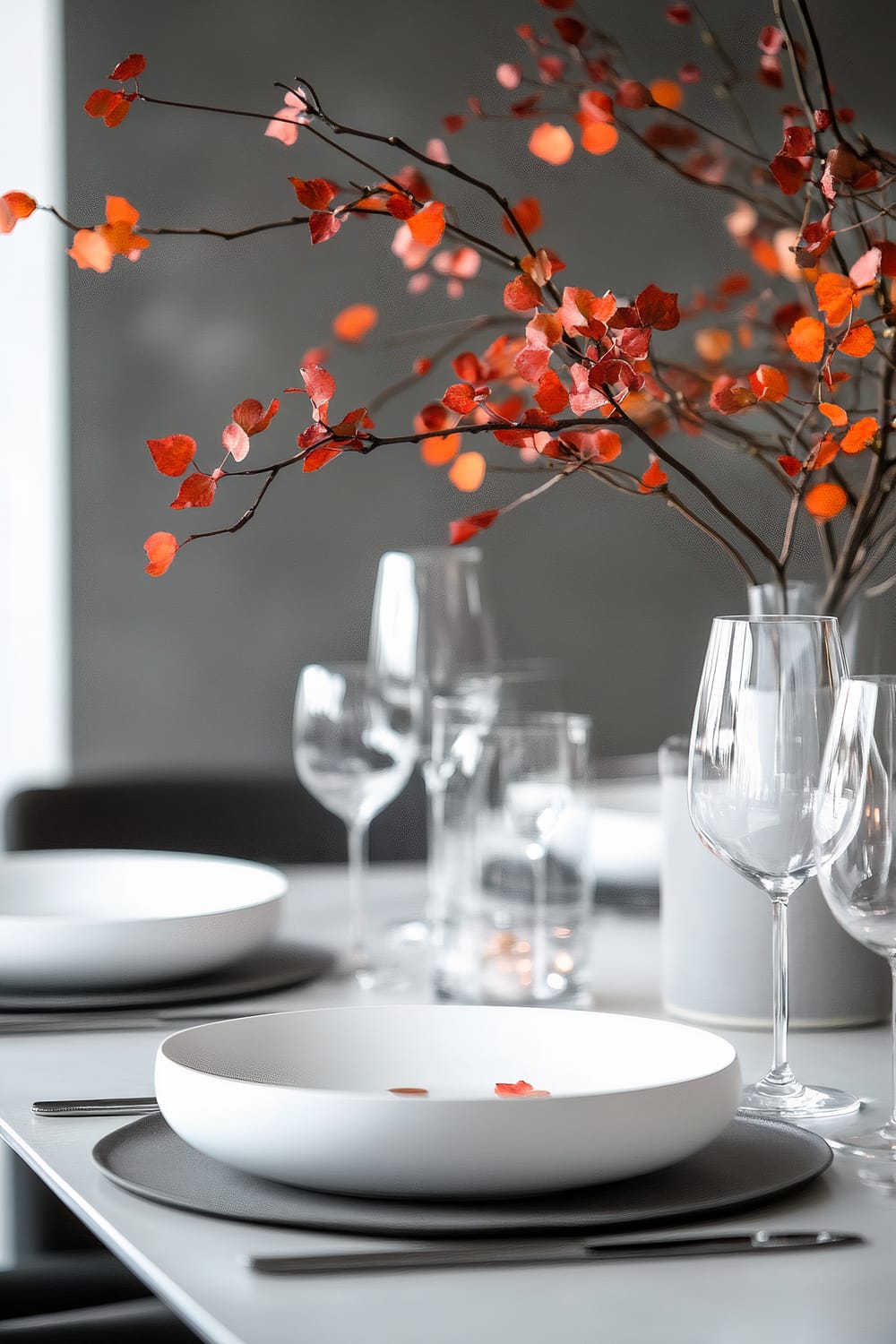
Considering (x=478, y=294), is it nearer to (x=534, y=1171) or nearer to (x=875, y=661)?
(x=875, y=661)

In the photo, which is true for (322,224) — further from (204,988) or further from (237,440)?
(204,988)

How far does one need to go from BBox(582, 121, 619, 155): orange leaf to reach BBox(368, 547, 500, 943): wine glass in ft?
1.66

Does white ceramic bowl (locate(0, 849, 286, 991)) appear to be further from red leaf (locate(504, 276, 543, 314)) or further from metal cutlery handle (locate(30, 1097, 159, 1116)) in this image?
red leaf (locate(504, 276, 543, 314))

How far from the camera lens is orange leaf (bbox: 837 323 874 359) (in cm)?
83

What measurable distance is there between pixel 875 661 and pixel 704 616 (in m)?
2.58

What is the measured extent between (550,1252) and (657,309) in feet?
1.48

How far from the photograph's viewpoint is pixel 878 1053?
1015mm

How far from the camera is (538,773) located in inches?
45.1

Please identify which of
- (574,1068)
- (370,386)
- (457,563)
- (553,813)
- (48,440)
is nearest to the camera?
(574,1068)

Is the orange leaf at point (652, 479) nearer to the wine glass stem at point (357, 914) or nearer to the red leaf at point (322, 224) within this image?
the red leaf at point (322, 224)

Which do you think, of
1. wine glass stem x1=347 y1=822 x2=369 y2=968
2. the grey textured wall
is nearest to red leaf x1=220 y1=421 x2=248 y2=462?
wine glass stem x1=347 y1=822 x2=369 y2=968

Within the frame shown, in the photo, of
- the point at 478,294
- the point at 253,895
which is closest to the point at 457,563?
the point at 253,895

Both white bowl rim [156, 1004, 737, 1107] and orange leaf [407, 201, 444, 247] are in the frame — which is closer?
white bowl rim [156, 1004, 737, 1107]

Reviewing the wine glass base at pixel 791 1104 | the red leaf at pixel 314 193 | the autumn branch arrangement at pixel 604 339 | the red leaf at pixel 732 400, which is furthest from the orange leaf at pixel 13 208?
the wine glass base at pixel 791 1104
